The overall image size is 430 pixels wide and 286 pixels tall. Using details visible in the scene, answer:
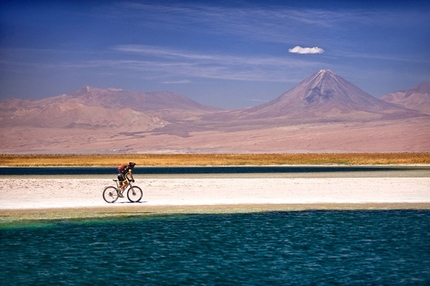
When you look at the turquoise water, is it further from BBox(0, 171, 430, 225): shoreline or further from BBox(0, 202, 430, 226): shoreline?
BBox(0, 171, 430, 225): shoreline

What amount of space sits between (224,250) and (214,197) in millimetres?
13776

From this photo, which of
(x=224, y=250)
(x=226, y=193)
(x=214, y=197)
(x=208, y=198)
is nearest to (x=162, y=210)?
(x=208, y=198)

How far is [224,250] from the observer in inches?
757

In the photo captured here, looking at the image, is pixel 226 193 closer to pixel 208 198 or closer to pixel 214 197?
pixel 214 197

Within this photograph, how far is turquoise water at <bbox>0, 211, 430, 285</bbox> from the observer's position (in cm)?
1583

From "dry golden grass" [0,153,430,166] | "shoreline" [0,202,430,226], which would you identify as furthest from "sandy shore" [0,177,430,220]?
"dry golden grass" [0,153,430,166]

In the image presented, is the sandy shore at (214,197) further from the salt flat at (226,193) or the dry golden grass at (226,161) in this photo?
the dry golden grass at (226,161)

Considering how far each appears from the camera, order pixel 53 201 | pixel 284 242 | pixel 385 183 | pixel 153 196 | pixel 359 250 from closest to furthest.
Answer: pixel 359 250, pixel 284 242, pixel 53 201, pixel 153 196, pixel 385 183

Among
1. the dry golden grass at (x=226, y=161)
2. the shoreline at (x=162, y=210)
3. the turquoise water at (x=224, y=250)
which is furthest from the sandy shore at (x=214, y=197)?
the dry golden grass at (x=226, y=161)

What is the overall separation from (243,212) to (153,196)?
24.3ft

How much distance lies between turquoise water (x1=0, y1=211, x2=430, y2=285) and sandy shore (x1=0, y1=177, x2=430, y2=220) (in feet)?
8.22

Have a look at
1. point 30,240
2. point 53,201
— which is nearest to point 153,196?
point 53,201

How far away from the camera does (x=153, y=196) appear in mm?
33250

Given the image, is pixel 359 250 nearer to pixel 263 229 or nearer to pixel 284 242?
pixel 284 242
